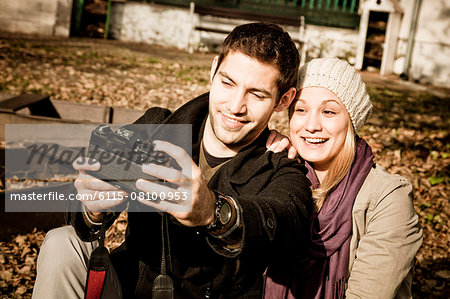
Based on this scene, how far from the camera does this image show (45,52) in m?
10.8

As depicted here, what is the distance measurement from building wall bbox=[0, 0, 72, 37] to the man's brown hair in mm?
11484

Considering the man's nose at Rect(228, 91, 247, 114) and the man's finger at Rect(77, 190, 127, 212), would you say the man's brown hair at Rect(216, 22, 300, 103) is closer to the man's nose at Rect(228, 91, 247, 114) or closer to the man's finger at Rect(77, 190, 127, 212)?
the man's nose at Rect(228, 91, 247, 114)

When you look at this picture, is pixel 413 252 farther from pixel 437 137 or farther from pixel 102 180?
pixel 437 137

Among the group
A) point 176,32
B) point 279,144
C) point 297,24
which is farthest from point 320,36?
point 279,144

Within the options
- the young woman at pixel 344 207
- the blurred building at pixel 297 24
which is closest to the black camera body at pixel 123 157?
the young woman at pixel 344 207

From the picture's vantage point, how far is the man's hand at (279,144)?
281cm

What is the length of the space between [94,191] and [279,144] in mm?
1190

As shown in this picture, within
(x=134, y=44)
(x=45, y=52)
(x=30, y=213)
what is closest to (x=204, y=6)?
(x=134, y=44)

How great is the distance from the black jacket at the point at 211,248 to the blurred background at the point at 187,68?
1.80 metres

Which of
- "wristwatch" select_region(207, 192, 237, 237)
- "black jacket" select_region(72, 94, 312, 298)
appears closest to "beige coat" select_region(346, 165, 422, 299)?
"black jacket" select_region(72, 94, 312, 298)

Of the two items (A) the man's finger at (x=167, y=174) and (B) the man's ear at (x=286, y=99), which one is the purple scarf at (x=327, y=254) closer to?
(B) the man's ear at (x=286, y=99)

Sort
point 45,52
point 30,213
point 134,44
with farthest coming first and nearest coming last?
point 134,44 → point 45,52 → point 30,213

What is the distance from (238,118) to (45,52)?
9408mm

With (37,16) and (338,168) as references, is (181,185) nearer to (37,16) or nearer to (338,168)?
(338,168)
